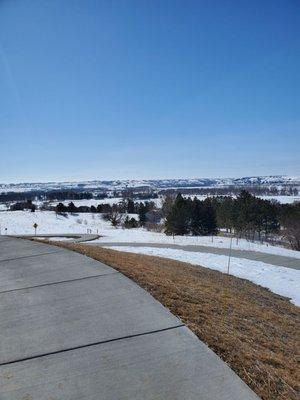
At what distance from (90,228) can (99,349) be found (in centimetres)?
6704

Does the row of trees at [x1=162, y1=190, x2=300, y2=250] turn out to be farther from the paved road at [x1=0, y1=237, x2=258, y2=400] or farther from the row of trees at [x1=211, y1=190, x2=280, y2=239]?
the paved road at [x1=0, y1=237, x2=258, y2=400]

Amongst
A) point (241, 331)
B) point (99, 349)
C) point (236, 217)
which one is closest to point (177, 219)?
point (236, 217)

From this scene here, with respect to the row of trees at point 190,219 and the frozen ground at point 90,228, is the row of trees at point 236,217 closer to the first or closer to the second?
the row of trees at point 190,219

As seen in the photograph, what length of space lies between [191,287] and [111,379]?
494 centimetres

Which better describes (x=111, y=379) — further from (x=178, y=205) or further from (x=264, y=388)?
(x=178, y=205)

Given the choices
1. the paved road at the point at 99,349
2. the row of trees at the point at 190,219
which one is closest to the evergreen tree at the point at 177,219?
the row of trees at the point at 190,219

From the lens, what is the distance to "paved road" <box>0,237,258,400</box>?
4363mm

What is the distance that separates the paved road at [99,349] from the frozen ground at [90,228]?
21280 mm

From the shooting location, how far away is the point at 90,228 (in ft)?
235

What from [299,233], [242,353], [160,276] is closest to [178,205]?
[299,233]

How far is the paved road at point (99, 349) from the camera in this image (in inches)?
172

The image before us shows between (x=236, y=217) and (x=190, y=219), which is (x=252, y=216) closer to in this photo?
(x=236, y=217)

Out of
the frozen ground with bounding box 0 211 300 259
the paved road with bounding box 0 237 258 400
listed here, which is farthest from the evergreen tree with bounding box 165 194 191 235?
the paved road with bounding box 0 237 258 400

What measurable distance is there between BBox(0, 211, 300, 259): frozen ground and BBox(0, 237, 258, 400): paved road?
21280mm
